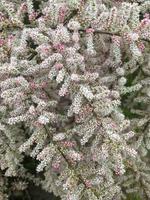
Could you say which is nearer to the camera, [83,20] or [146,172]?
[83,20]

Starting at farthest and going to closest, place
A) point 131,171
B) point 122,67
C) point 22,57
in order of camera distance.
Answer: point 131,171 → point 122,67 → point 22,57

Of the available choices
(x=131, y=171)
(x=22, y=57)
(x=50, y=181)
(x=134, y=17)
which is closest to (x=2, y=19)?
(x=22, y=57)

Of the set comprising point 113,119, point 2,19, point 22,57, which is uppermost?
point 2,19

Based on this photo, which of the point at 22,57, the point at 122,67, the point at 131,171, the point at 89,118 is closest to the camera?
the point at 89,118

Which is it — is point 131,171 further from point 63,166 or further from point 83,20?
point 83,20

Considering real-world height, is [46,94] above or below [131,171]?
above

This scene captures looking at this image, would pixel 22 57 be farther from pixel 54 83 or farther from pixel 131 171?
pixel 131 171

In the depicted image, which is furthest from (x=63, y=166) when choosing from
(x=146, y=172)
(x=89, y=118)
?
(x=146, y=172)
